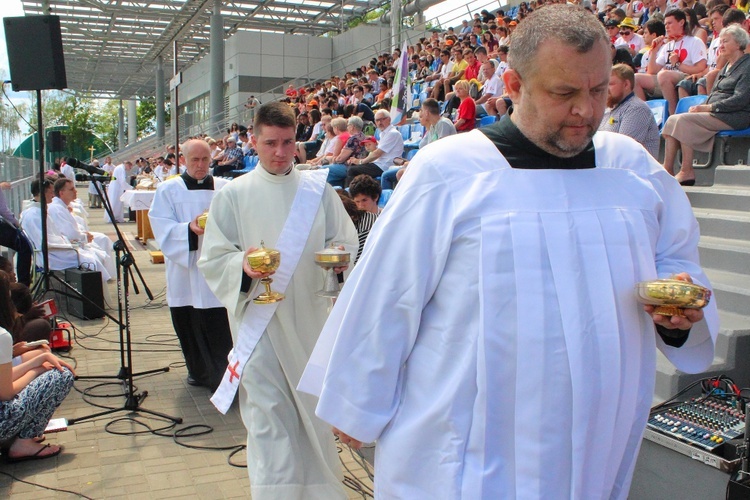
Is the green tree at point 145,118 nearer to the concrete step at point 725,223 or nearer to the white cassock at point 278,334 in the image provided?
the concrete step at point 725,223

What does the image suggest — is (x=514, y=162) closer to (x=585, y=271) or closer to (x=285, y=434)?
(x=585, y=271)

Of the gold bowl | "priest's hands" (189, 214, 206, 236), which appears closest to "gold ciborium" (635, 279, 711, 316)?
the gold bowl

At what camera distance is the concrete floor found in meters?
4.03

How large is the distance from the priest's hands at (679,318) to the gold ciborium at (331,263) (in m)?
1.75

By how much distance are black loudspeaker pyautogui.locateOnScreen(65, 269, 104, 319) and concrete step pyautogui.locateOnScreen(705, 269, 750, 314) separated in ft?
22.7

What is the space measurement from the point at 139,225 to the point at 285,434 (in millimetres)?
13779

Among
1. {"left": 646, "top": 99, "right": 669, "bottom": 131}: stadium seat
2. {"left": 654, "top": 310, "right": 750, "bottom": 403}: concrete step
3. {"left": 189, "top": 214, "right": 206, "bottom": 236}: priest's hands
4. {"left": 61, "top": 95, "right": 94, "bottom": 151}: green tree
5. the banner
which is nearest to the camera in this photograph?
{"left": 654, "top": 310, "right": 750, "bottom": 403}: concrete step

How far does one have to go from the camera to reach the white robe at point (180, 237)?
5.66 m

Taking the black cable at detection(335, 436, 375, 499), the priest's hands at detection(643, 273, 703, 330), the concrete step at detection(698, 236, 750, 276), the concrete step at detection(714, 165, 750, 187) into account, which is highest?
the concrete step at detection(714, 165, 750, 187)

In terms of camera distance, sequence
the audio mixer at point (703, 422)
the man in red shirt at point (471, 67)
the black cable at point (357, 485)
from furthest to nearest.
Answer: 1. the man in red shirt at point (471, 67)
2. the black cable at point (357, 485)
3. the audio mixer at point (703, 422)

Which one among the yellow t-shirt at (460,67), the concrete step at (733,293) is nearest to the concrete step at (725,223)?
the concrete step at (733,293)

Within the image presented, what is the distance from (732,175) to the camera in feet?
19.8

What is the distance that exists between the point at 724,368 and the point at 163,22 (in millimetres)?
34918

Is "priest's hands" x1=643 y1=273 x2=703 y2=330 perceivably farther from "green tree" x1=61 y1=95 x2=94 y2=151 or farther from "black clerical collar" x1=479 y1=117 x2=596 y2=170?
Answer: "green tree" x1=61 y1=95 x2=94 y2=151
